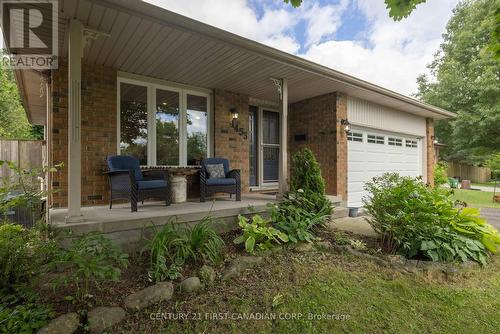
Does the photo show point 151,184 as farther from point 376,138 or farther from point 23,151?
point 376,138

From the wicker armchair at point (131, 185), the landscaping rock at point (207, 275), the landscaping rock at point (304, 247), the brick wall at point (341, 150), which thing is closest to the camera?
the landscaping rock at point (207, 275)

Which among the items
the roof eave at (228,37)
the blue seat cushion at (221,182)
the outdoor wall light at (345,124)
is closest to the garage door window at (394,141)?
the outdoor wall light at (345,124)

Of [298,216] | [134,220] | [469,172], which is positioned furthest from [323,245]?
[469,172]

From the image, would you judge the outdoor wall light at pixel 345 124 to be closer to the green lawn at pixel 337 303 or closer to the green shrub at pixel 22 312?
the green lawn at pixel 337 303

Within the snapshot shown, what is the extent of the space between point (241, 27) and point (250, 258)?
7233 millimetres

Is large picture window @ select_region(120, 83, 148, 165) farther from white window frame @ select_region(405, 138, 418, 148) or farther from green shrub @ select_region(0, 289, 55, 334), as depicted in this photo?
white window frame @ select_region(405, 138, 418, 148)

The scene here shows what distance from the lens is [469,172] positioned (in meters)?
18.6

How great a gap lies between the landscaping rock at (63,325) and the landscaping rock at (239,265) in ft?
4.13

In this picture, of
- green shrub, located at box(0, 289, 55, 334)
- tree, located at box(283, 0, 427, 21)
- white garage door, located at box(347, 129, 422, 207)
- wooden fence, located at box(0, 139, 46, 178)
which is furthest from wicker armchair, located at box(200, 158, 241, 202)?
wooden fence, located at box(0, 139, 46, 178)

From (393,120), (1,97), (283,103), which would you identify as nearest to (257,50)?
(283,103)

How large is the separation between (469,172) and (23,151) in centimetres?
2475

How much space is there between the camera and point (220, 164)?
530 cm

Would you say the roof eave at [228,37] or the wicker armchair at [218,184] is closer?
the roof eave at [228,37]

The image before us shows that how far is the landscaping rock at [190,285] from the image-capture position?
7.93 feet
